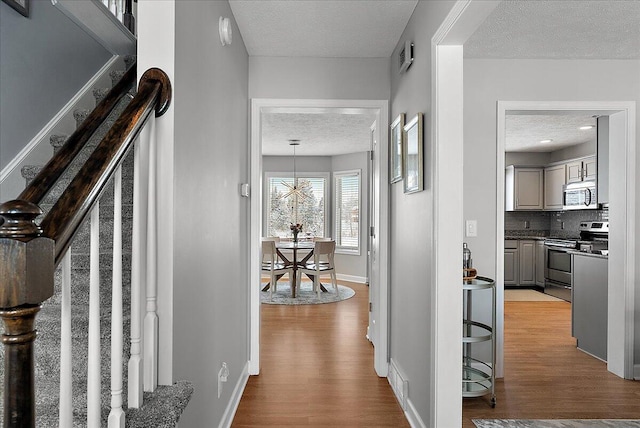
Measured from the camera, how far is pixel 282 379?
132 inches

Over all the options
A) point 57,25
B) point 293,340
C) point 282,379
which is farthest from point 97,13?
point 293,340

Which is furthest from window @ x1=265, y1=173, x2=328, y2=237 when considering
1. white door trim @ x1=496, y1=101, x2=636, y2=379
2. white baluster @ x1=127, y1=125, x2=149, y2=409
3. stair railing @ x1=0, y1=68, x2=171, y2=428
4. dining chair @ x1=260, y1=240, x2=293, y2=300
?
white baluster @ x1=127, y1=125, x2=149, y2=409

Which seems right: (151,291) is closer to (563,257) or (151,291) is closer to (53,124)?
(53,124)

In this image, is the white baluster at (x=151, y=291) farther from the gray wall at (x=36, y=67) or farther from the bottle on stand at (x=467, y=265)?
the bottle on stand at (x=467, y=265)

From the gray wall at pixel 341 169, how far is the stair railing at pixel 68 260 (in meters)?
6.79

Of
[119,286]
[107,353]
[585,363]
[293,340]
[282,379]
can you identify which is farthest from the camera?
[293,340]

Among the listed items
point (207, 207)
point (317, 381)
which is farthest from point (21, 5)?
point (317, 381)

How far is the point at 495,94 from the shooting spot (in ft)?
11.3

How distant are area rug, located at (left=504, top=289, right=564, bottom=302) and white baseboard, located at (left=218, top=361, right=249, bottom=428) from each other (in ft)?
15.6

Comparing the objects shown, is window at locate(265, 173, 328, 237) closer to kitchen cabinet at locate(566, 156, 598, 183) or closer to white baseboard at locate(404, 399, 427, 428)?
kitchen cabinet at locate(566, 156, 598, 183)

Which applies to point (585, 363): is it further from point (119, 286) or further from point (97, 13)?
point (97, 13)

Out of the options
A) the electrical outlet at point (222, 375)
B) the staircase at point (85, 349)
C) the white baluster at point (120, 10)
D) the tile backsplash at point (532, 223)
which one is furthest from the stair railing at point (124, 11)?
the tile backsplash at point (532, 223)

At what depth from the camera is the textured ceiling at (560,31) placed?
102 inches

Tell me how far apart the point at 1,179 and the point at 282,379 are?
2.32 meters
